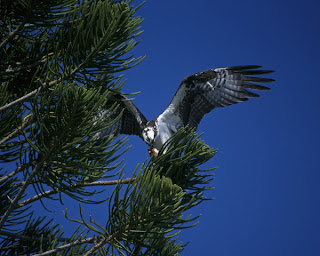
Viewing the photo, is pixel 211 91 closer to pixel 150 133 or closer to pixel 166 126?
pixel 166 126

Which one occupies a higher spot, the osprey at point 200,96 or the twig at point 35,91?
the osprey at point 200,96

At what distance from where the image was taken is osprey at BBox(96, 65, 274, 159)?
523 centimetres

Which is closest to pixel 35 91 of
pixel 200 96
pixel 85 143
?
pixel 85 143

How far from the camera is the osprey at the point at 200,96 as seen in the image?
523cm

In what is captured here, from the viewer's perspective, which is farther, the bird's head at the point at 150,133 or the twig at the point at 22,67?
the bird's head at the point at 150,133

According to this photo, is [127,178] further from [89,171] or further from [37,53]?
[37,53]

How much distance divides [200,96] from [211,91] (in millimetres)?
163

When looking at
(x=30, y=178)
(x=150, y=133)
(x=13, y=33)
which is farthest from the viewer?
(x=150, y=133)

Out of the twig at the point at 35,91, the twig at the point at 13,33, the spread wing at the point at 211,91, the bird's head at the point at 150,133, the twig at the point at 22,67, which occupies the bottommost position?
the twig at the point at 35,91

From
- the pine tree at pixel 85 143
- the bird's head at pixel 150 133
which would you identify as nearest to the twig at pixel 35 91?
the pine tree at pixel 85 143

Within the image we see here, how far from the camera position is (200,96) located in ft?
17.7

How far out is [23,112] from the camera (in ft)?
14.1

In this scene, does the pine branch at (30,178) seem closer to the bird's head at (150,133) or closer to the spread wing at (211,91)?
the bird's head at (150,133)

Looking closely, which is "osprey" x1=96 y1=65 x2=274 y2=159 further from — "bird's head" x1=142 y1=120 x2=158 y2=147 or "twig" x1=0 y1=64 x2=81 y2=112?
"twig" x1=0 y1=64 x2=81 y2=112
